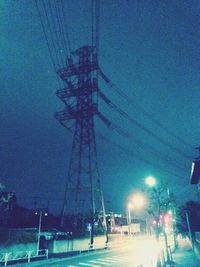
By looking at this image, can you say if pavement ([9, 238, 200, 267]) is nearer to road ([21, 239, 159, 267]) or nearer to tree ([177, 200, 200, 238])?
road ([21, 239, 159, 267])

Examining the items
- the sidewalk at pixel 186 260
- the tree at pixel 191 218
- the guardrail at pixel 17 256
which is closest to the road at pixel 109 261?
the guardrail at pixel 17 256

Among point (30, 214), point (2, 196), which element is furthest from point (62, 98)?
point (30, 214)

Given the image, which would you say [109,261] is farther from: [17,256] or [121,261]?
[17,256]

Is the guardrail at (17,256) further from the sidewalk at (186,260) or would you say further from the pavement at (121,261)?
Result: the sidewalk at (186,260)

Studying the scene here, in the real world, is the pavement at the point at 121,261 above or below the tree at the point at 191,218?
below

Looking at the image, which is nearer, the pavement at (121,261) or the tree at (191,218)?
the pavement at (121,261)

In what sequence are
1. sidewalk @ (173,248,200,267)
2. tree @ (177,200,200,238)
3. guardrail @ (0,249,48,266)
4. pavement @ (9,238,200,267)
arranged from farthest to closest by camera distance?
tree @ (177,200,200,238), guardrail @ (0,249,48,266), pavement @ (9,238,200,267), sidewalk @ (173,248,200,267)

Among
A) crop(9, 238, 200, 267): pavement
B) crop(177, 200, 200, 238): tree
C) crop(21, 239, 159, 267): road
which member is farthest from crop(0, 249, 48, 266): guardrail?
crop(177, 200, 200, 238): tree

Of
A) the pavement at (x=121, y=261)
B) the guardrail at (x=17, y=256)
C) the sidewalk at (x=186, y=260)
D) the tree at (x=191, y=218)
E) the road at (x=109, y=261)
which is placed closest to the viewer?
the sidewalk at (x=186, y=260)

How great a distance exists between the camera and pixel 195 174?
947 inches

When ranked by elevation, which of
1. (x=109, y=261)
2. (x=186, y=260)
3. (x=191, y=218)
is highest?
(x=191, y=218)

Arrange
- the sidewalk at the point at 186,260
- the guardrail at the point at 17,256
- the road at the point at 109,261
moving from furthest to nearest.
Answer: the guardrail at the point at 17,256 → the road at the point at 109,261 → the sidewalk at the point at 186,260

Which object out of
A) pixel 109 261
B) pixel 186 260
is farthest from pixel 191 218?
pixel 109 261

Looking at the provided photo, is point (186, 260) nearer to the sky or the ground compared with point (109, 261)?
nearer to the sky
